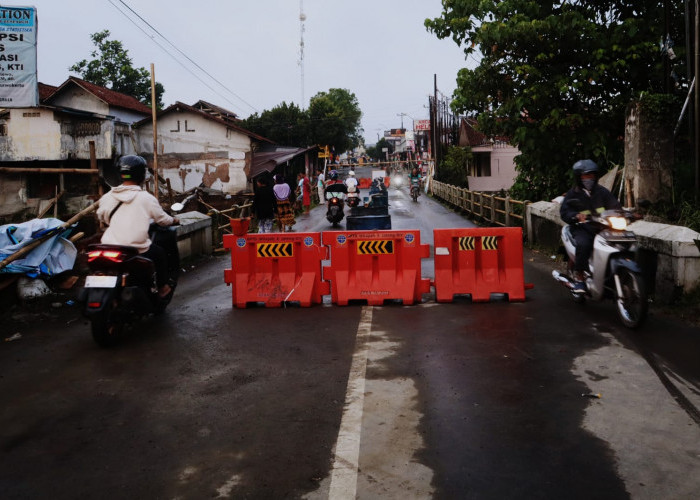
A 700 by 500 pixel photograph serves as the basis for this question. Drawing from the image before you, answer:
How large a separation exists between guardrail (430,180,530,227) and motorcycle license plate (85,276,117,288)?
1206cm

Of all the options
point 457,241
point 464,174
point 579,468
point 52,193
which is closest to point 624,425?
point 579,468

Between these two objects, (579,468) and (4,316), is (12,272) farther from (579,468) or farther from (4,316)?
(579,468)

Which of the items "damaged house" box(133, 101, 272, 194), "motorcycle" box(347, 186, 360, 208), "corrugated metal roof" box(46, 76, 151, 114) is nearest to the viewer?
"motorcycle" box(347, 186, 360, 208)

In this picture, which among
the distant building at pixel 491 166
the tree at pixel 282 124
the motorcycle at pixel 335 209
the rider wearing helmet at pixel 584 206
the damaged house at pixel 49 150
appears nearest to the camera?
the rider wearing helmet at pixel 584 206

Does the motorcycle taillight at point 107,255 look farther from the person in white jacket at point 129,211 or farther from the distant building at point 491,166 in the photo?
the distant building at point 491,166

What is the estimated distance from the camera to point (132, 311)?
7.23m

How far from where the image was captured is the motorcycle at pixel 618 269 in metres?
6.73

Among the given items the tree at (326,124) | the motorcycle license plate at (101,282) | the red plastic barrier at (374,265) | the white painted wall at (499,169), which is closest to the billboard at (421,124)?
the tree at (326,124)

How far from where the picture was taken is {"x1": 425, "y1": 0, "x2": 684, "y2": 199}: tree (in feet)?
49.5

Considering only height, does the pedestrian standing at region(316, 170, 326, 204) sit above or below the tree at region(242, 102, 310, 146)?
below

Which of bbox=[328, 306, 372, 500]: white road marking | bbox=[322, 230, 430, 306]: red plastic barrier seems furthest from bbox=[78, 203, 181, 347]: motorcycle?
bbox=[322, 230, 430, 306]: red plastic barrier

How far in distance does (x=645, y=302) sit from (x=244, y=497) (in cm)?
493

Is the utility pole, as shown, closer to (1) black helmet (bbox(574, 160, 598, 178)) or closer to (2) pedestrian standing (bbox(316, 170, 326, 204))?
(1) black helmet (bbox(574, 160, 598, 178))

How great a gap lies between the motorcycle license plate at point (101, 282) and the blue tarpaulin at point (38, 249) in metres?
2.99
